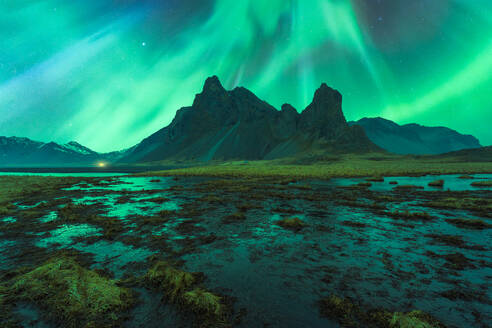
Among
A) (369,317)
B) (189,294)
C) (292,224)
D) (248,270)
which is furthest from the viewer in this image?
(292,224)

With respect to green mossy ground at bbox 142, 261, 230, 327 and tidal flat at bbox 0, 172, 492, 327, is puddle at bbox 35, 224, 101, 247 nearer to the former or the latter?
tidal flat at bbox 0, 172, 492, 327

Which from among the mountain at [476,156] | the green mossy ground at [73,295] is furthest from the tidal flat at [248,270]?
the mountain at [476,156]

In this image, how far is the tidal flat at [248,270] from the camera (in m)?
5.94

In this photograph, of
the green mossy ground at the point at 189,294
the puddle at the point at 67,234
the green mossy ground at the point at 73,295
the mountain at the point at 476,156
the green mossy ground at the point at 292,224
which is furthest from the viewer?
the mountain at the point at 476,156

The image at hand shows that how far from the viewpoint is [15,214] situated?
18.2 m

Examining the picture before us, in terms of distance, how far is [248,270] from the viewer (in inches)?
345

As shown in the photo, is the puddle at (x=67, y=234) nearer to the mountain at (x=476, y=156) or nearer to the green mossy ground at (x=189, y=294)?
the green mossy ground at (x=189, y=294)

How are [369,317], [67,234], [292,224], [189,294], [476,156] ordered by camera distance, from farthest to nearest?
[476,156] < [292,224] < [67,234] < [189,294] < [369,317]

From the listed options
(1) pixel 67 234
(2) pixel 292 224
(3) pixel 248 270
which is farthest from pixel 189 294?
(1) pixel 67 234

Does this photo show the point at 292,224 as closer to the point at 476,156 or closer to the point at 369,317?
the point at 369,317

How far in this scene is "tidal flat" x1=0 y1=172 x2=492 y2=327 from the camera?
5941 millimetres

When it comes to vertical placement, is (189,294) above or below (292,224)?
above

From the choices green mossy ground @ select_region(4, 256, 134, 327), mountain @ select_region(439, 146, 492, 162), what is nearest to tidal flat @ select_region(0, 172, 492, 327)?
green mossy ground @ select_region(4, 256, 134, 327)

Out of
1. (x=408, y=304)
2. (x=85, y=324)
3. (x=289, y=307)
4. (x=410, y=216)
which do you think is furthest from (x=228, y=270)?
(x=410, y=216)
